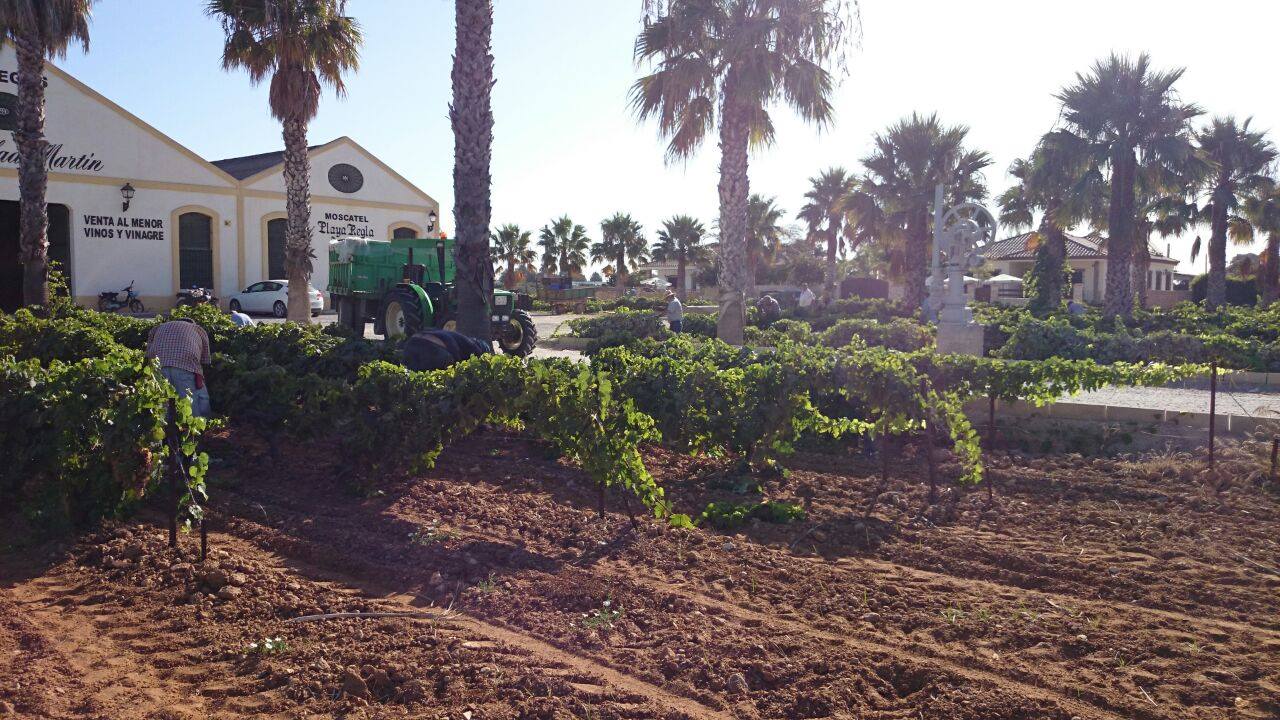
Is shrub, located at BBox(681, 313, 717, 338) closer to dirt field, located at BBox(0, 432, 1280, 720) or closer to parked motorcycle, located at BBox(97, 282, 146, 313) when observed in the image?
dirt field, located at BBox(0, 432, 1280, 720)

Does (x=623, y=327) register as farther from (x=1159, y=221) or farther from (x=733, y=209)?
(x=1159, y=221)

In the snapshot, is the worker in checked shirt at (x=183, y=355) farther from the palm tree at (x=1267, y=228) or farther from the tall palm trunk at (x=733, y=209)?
the palm tree at (x=1267, y=228)

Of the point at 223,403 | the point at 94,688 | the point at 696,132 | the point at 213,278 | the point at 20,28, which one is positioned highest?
the point at 20,28

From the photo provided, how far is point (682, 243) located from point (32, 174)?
4386cm

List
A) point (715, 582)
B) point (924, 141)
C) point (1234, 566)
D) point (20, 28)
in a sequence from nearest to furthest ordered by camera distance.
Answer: point (715, 582) → point (1234, 566) → point (20, 28) → point (924, 141)

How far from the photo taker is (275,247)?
111 ft

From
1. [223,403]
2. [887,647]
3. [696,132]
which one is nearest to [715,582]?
[887,647]

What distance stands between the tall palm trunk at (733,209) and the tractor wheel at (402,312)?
5659 millimetres

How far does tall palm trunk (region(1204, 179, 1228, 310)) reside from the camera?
33000mm

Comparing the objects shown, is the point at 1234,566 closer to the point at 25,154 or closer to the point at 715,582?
the point at 715,582

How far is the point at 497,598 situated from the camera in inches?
178

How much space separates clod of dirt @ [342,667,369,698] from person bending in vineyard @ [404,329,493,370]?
5.39m

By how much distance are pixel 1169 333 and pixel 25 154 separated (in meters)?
21.1

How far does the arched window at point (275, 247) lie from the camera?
3334cm
